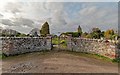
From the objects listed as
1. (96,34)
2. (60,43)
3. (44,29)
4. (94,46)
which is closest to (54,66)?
(94,46)

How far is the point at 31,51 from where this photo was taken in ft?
51.1

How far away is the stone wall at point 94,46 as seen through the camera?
568 inches

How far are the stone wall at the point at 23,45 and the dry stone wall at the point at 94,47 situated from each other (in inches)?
85.1

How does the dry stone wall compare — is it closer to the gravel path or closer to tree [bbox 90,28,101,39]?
the gravel path

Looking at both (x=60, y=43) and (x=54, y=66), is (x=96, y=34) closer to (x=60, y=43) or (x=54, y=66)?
(x=60, y=43)

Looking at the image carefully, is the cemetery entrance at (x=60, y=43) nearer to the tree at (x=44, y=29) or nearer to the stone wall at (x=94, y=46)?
the stone wall at (x=94, y=46)

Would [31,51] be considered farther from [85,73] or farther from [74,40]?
[85,73]

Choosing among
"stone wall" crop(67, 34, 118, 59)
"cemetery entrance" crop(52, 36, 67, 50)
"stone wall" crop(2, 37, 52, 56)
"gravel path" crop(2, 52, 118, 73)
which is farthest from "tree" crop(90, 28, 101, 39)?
"gravel path" crop(2, 52, 118, 73)

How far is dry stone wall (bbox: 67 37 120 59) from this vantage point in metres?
14.4

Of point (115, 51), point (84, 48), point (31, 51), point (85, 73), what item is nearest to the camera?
point (85, 73)

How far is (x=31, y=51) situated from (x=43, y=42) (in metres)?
1.40

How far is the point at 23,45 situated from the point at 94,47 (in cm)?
591

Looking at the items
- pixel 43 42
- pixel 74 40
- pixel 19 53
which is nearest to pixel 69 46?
pixel 74 40

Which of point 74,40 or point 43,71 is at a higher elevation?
point 74,40
